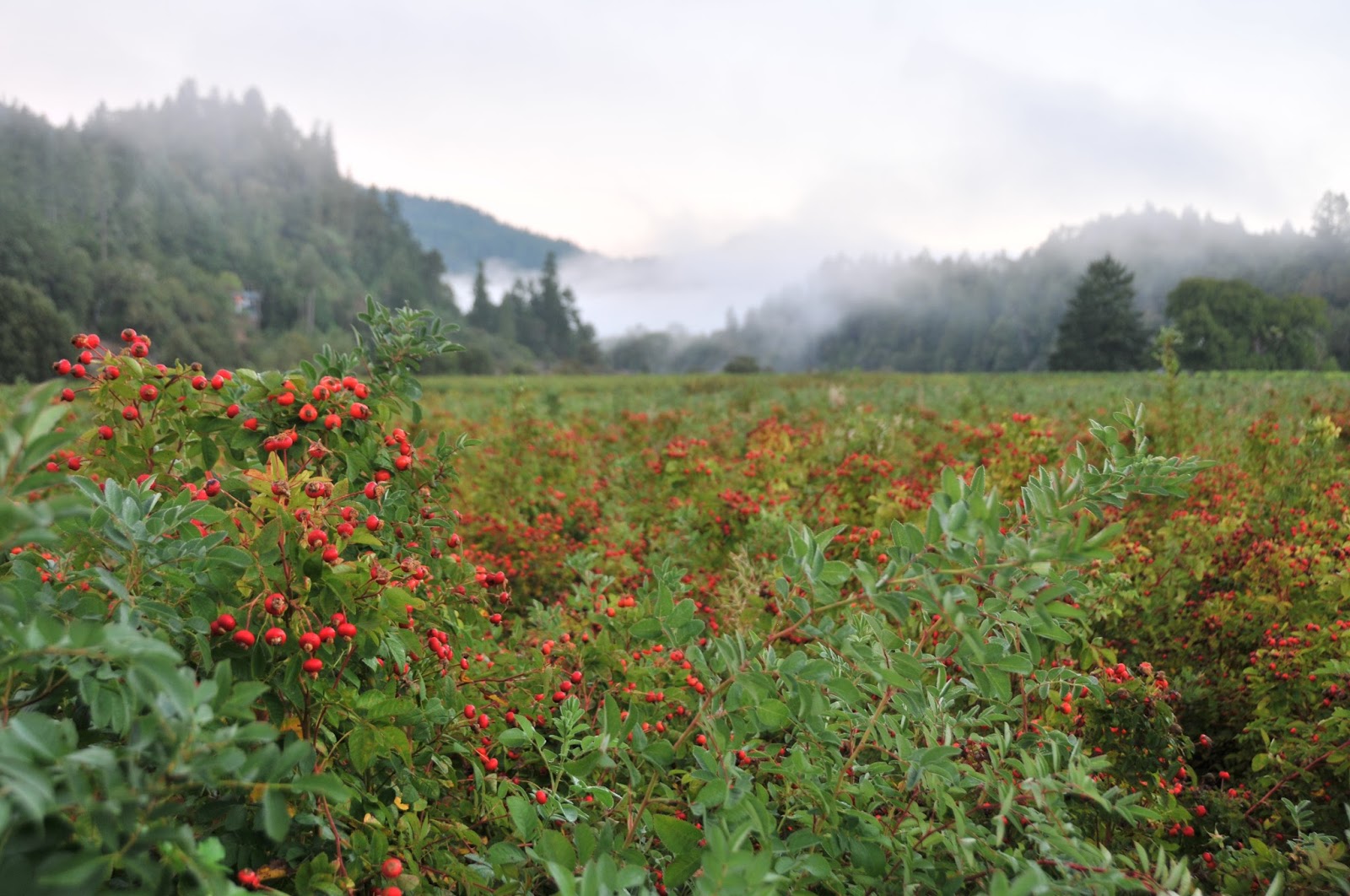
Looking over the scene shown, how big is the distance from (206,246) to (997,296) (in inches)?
3545

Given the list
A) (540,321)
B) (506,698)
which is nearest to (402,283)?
(540,321)

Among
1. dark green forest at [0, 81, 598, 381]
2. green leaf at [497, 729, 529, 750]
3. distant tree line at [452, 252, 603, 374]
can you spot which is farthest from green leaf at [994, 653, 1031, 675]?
distant tree line at [452, 252, 603, 374]

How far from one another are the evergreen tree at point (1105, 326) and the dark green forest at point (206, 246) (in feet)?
153

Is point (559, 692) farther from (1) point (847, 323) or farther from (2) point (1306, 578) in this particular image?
(1) point (847, 323)

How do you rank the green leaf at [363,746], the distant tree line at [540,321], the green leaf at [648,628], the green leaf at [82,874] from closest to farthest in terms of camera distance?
the green leaf at [82,874] → the green leaf at [363,746] → the green leaf at [648,628] → the distant tree line at [540,321]

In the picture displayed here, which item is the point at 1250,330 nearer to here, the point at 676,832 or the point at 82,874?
the point at 676,832

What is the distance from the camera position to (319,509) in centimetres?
140

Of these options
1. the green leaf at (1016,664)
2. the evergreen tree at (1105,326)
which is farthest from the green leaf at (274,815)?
the evergreen tree at (1105,326)

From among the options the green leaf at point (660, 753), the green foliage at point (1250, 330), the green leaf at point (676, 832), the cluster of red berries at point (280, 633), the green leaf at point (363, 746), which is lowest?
the green leaf at point (676, 832)

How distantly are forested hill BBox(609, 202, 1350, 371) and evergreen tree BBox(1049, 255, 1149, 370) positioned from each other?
6259mm

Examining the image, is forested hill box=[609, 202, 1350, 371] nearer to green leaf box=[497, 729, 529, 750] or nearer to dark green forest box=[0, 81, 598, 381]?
dark green forest box=[0, 81, 598, 381]

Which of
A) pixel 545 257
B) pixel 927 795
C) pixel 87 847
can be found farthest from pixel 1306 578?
pixel 545 257

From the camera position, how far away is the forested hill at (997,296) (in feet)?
175

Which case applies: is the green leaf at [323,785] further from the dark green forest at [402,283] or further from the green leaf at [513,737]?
the dark green forest at [402,283]
